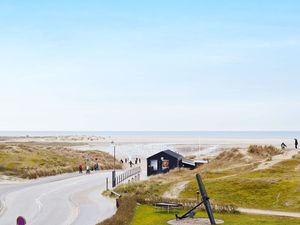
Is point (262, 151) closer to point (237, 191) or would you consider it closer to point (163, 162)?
point (163, 162)

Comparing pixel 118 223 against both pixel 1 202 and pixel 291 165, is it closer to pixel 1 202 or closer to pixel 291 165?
pixel 1 202

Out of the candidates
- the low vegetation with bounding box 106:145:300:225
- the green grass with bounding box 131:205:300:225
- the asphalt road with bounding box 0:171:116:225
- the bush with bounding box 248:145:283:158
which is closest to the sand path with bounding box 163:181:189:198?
the low vegetation with bounding box 106:145:300:225

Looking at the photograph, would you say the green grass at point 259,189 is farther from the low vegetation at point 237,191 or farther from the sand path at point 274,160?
the sand path at point 274,160

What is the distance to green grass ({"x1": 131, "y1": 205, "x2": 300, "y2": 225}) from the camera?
116ft

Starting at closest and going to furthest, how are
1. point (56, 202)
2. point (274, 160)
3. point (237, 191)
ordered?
point (237, 191)
point (56, 202)
point (274, 160)

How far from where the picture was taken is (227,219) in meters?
37.2

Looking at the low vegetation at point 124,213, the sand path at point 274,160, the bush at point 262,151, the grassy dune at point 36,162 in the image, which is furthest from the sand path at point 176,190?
the grassy dune at point 36,162

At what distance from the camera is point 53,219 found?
4109cm

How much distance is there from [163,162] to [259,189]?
27.0 meters

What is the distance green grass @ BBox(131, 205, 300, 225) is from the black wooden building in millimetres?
31676

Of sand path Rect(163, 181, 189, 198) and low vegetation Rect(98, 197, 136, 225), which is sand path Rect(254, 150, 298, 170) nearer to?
sand path Rect(163, 181, 189, 198)

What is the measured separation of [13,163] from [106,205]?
3747cm

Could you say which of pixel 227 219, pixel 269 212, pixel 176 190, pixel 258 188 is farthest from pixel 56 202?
pixel 269 212

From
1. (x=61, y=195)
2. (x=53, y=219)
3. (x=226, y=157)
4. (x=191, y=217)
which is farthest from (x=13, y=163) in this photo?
(x=191, y=217)
